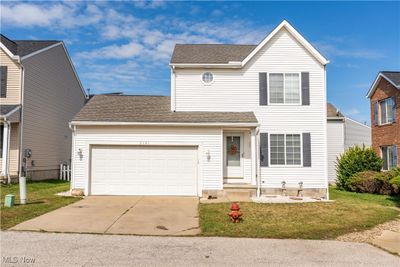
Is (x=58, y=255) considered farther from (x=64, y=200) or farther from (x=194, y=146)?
(x=194, y=146)

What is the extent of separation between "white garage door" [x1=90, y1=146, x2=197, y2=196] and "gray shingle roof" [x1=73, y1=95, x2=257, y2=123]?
121 cm

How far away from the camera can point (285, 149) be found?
15.1 m

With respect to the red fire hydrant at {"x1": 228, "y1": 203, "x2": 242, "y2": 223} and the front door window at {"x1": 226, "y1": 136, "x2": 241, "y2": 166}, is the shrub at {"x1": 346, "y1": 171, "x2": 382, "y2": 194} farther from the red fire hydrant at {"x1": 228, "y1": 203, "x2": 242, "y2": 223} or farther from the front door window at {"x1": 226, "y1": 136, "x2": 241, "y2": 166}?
the red fire hydrant at {"x1": 228, "y1": 203, "x2": 242, "y2": 223}

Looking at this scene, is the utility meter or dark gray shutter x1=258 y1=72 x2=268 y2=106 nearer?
dark gray shutter x1=258 y1=72 x2=268 y2=106

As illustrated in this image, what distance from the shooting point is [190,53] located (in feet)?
55.9

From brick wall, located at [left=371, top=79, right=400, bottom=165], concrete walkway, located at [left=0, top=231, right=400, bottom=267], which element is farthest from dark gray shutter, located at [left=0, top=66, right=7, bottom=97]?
brick wall, located at [left=371, top=79, right=400, bottom=165]

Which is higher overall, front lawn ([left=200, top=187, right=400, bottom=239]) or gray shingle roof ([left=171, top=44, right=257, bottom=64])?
gray shingle roof ([left=171, top=44, right=257, bottom=64])

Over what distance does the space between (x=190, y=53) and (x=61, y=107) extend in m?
10.4

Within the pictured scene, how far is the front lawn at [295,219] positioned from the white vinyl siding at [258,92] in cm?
400

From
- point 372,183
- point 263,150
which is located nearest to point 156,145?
point 263,150

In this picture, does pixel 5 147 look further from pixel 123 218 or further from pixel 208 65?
pixel 208 65

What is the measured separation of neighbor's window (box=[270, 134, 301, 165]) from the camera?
1499 cm

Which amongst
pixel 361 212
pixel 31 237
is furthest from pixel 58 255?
pixel 361 212

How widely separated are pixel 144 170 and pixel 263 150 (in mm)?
5183
